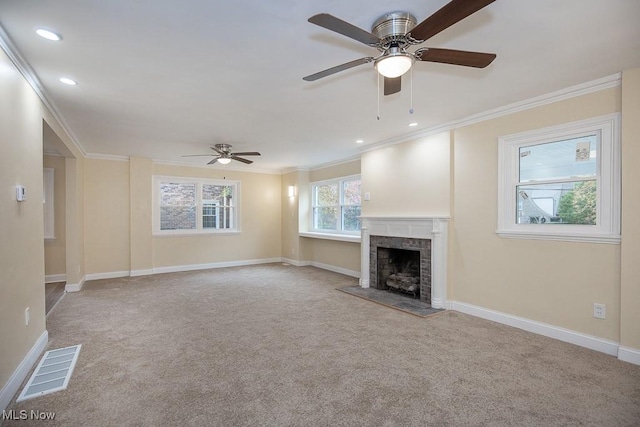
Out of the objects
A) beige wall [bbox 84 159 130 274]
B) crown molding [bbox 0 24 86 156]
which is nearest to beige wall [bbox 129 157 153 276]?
beige wall [bbox 84 159 130 274]

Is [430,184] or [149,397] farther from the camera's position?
[430,184]

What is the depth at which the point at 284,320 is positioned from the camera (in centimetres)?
370

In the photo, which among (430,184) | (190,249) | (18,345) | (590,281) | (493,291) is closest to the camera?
(18,345)

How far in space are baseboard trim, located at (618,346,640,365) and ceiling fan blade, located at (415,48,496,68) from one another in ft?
9.02

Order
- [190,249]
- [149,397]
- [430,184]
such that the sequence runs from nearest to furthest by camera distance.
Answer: [149,397] → [430,184] → [190,249]

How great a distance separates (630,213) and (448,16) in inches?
99.1

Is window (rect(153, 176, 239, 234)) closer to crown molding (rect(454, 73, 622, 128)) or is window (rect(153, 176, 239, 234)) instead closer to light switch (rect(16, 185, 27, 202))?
light switch (rect(16, 185, 27, 202))

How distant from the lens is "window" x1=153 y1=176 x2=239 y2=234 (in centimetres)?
681

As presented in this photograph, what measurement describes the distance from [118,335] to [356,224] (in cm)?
442

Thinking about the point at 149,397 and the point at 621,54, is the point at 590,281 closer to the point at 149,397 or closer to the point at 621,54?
the point at 621,54

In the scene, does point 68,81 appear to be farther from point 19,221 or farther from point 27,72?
point 19,221

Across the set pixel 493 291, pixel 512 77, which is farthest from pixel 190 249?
pixel 512 77

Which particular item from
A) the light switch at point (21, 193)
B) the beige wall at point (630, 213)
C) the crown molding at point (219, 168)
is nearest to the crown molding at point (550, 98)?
the beige wall at point (630, 213)

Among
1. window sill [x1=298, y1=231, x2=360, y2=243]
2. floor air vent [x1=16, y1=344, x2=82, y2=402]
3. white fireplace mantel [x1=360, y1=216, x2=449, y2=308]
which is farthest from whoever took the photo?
window sill [x1=298, y1=231, x2=360, y2=243]
